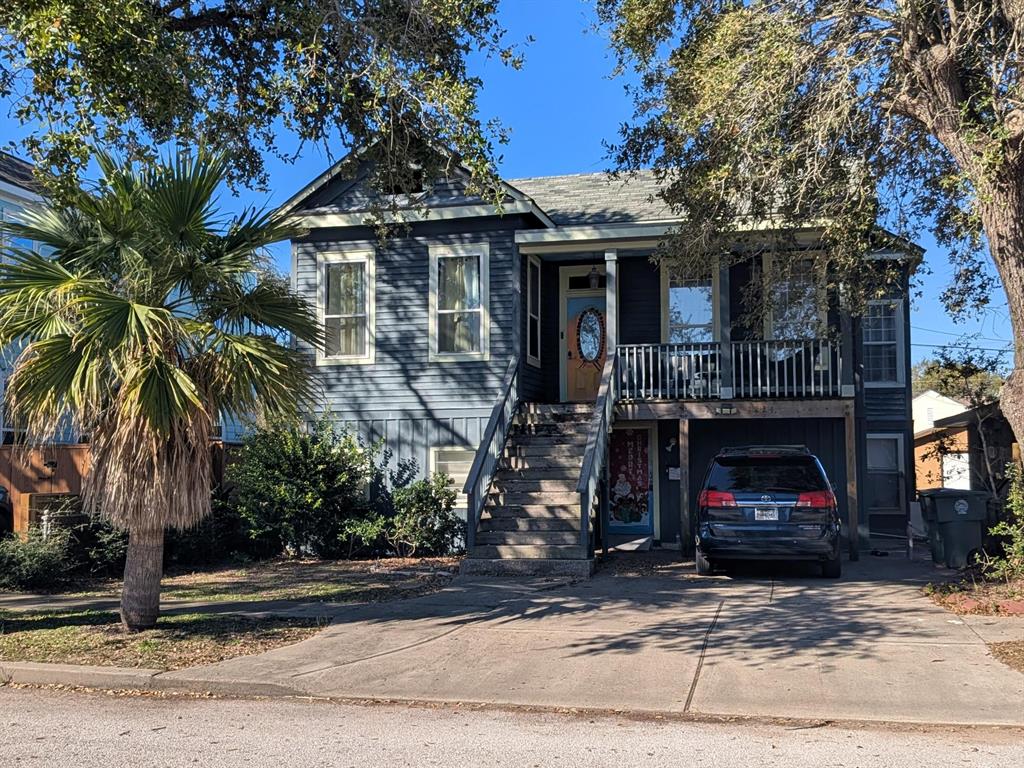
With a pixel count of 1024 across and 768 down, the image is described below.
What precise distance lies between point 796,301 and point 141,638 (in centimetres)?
954

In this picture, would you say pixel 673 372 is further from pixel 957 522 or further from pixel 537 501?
pixel 957 522

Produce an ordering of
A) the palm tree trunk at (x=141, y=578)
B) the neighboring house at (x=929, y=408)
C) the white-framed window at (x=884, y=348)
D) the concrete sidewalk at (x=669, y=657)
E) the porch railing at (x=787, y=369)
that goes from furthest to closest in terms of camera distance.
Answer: the neighboring house at (x=929, y=408)
the white-framed window at (x=884, y=348)
the porch railing at (x=787, y=369)
the palm tree trunk at (x=141, y=578)
the concrete sidewalk at (x=669, y=657)

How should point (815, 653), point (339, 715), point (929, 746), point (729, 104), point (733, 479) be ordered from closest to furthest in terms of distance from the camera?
point (929, 746)
point (339, 715)
point (815, 653)
point (729, 104)
point (733, 479)

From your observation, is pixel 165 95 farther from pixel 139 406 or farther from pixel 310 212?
pixel 310 212

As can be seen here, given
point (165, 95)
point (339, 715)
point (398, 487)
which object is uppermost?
point (165, 95)

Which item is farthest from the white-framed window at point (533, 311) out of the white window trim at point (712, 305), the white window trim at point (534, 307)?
the white window trim at point (712, 305)

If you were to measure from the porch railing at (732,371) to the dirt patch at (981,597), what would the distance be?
463cm

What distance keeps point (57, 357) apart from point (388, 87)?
4.40 m

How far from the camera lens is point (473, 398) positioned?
1666cm

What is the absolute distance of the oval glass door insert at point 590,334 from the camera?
1812cm

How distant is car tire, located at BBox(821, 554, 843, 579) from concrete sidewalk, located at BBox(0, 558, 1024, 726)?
881 millimetres

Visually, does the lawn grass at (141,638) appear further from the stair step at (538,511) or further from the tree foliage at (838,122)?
the tree foliage at (838,122)

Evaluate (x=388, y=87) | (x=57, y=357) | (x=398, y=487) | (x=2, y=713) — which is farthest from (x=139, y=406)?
(x=398, y=487)

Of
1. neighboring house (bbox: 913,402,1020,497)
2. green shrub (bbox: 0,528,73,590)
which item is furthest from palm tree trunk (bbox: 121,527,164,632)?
neighboring house (bbox: 913,402,1020,497)
